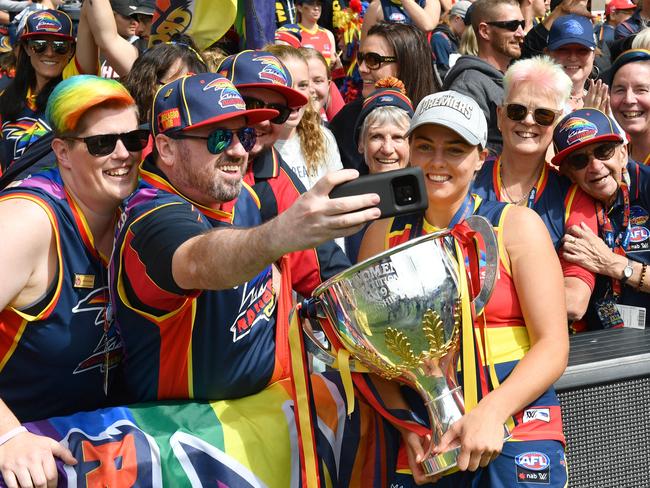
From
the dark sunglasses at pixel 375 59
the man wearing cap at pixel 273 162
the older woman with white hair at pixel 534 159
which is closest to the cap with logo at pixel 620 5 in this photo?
the dark sunglasses at pixel 375 59

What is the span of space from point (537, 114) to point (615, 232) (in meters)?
0.62

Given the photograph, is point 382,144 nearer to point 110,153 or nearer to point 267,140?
point 267,140

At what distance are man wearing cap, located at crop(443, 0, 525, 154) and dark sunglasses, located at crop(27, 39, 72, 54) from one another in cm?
231

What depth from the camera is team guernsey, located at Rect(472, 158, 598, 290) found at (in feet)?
12.3

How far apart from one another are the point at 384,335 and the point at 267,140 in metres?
1.37

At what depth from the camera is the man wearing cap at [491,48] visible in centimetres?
514

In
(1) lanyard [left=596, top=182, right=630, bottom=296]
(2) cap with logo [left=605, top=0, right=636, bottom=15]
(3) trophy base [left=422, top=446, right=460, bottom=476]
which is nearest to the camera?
(3) trophy base [left=422, top=446, right=460, bottom=476]

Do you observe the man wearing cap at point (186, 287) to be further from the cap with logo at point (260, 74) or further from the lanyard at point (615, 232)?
the lanyard at point (615, 232)

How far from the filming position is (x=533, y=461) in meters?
2.69

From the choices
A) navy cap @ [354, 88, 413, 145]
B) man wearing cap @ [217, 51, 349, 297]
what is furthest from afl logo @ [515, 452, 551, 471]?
navy cap @ [354, 88, 413, 145]

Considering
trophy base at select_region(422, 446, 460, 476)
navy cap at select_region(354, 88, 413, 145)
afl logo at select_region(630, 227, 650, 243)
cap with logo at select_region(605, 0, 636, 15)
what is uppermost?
navy cap at select_region(354, 88, 413, 145)

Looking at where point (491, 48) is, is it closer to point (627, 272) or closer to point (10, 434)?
point (627, 272)

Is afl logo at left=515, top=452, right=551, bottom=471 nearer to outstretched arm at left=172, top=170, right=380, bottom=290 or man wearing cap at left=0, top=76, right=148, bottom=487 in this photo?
outstretched arm at left=172, top=170, right=380, bottom=290

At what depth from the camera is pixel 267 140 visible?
11.7ft
